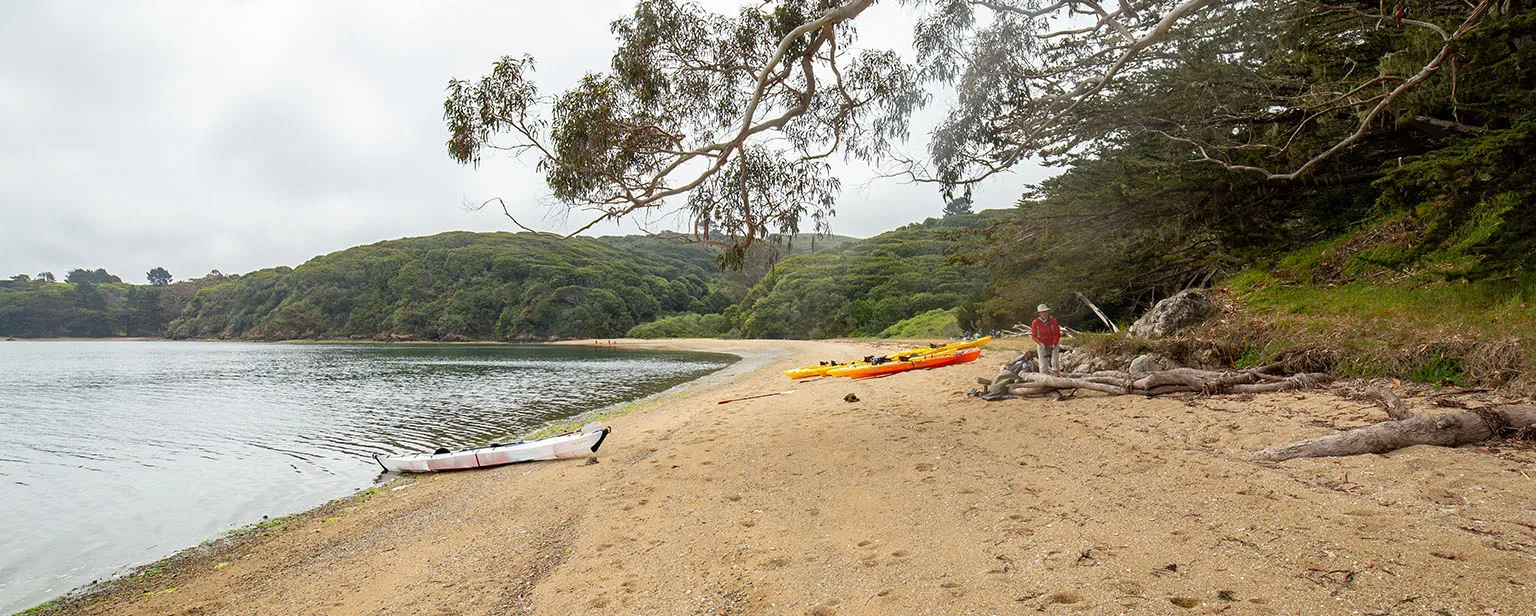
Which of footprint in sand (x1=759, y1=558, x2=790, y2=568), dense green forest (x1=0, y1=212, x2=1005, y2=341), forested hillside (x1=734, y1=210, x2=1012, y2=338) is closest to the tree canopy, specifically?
dense green forest (x1=0, y1=212, x2=1005, y2=341)

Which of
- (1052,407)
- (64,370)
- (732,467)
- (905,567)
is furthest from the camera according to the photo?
(64,370)

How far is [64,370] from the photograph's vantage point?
1276 inches

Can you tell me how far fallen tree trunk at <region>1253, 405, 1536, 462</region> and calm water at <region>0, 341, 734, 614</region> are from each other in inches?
368

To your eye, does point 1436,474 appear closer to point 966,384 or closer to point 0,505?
point 966,384

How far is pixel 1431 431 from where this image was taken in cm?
405

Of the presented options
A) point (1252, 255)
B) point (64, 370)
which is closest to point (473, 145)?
point (1252, 255)

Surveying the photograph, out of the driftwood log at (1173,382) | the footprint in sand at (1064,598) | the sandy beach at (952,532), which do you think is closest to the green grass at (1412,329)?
the driftwood log at (1173,382)

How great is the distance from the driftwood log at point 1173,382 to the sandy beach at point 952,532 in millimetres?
355

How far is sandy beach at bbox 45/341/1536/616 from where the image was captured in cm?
273

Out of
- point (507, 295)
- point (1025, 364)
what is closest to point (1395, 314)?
point (1025, 364)

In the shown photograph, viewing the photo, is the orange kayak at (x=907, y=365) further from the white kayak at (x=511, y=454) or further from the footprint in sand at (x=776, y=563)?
the footprint in sand at (x=776, y=563)

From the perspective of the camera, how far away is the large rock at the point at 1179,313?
→ 10.7 meters

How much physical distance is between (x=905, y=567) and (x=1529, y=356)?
566cm

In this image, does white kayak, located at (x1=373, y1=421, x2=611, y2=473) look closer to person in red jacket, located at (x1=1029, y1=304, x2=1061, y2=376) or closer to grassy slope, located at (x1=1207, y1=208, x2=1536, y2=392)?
person in red jacket, located at (x1=1029, y1=304, x2=1061, y2=376)
